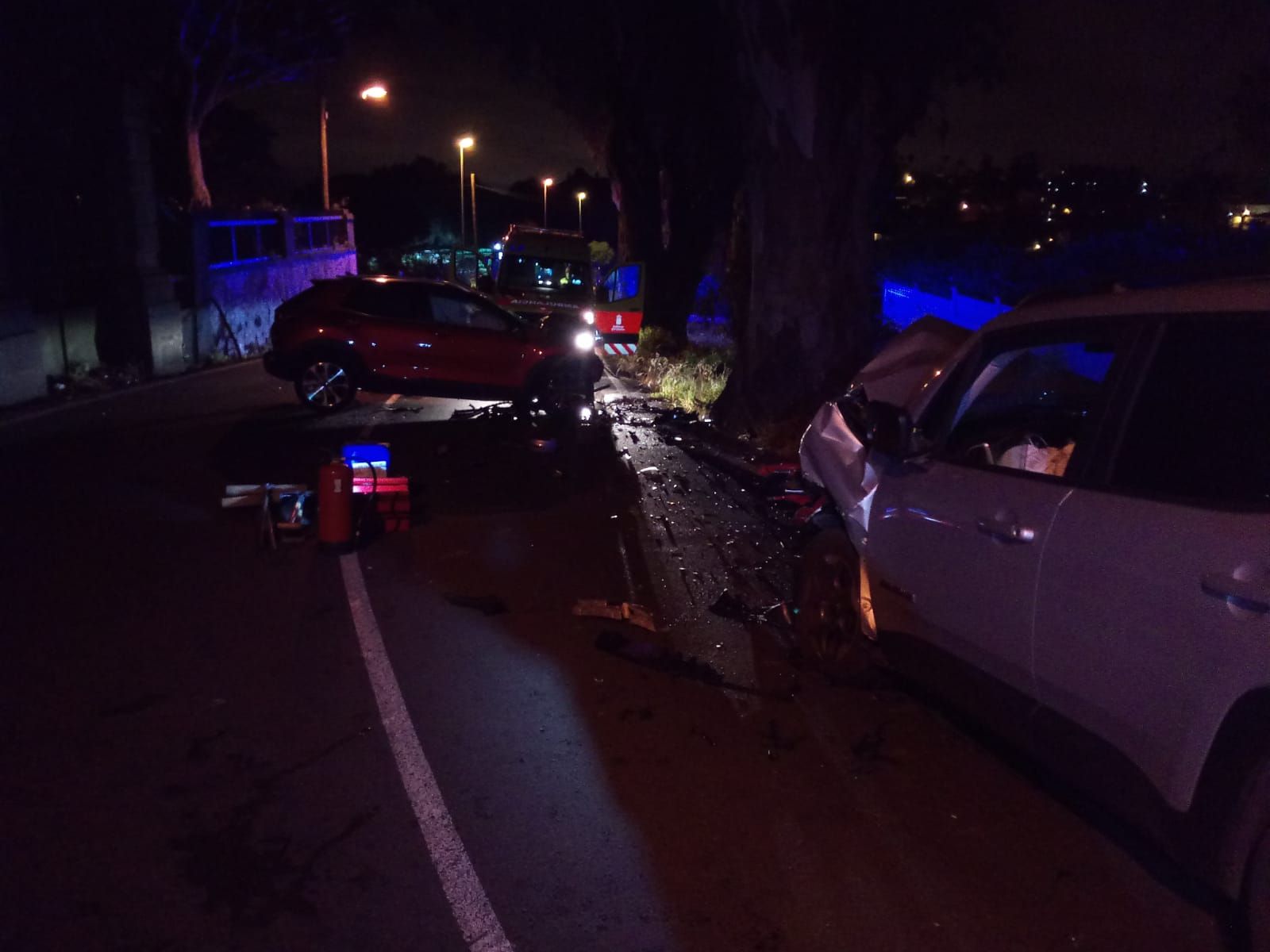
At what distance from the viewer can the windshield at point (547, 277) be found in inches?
952

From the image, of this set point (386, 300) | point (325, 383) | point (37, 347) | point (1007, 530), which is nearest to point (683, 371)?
point (386, 300)

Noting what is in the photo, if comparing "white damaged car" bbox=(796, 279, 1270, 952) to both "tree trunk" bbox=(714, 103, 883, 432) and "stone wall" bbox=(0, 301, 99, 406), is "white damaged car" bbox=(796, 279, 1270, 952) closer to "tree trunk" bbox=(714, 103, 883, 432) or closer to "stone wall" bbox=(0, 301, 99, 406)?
"tree trunk" bbox=(714, 103, 883, 432)

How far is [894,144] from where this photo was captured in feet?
48.5

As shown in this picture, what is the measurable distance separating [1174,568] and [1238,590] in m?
0.27

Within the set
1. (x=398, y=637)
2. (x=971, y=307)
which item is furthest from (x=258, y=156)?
(x=398, y=637)

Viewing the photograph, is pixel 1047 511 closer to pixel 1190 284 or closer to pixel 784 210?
pixel 1190 284

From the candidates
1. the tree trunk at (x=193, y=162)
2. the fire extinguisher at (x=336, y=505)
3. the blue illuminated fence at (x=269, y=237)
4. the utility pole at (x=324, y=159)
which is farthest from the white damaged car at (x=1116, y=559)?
the tree trunk at (x=193, y=162)

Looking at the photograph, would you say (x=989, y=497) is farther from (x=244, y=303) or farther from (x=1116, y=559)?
(x=244, y=303)

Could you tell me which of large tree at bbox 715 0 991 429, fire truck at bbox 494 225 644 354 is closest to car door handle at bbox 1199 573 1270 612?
large tree at bbox 715 0 991 429

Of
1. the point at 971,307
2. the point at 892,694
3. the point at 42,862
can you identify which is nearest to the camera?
the point at 42,862

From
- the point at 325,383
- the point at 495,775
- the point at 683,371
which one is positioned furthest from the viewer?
the point at 683,371

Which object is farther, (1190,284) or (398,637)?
(398,637)

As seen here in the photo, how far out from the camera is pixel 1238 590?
3.30 metres

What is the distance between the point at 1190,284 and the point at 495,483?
8.78m
